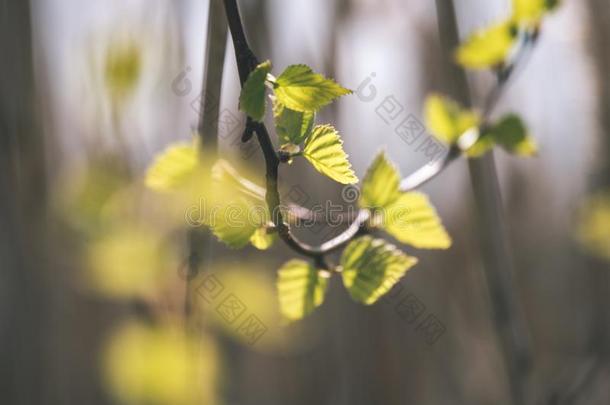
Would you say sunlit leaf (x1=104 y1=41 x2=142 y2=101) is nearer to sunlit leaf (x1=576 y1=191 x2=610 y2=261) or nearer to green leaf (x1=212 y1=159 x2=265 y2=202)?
green leaf (x1=212 y1=159 x2=265 y2=202)

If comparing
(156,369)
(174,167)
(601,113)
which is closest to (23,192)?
(156,369)

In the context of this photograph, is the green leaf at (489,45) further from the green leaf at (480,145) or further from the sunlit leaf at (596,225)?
the sunlit leaf at (596,225)

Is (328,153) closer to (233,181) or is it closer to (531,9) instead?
(233,181)

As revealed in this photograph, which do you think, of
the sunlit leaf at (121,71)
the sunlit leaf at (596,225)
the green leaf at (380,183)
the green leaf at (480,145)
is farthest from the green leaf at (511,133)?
the sunlit leaf at (596,225)

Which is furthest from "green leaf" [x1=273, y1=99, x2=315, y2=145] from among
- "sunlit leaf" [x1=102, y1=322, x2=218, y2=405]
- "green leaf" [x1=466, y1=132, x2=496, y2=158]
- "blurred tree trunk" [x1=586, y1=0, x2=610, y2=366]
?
"blurred tree trunk" [x1=586, y1=0, x2=610, y2=366]

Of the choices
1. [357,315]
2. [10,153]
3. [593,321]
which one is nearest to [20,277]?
[10,153]

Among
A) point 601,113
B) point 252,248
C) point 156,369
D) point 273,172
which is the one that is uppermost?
point 273,172

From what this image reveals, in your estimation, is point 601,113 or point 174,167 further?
point 601,113
